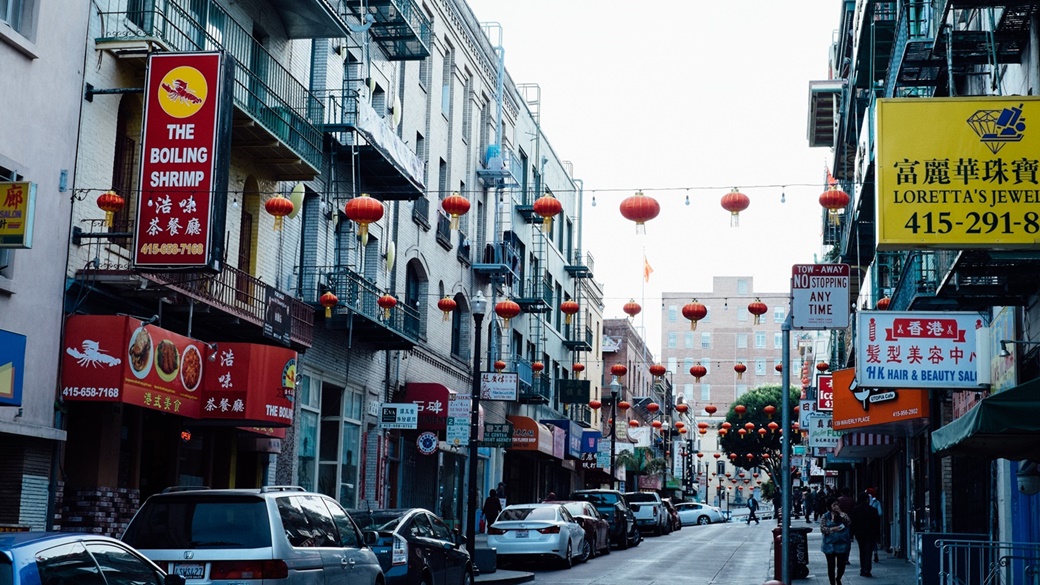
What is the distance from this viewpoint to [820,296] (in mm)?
17203

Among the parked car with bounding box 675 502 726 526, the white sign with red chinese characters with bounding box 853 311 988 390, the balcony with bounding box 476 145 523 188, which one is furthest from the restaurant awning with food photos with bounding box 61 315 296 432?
the parked car with bounding box 675 502 726 526

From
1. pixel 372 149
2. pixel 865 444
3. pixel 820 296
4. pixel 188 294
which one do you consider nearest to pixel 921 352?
pixel 820 296

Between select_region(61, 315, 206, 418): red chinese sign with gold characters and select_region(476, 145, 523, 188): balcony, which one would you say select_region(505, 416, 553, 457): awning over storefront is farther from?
select_region(61, 315, 206, 418): red chinese sign with gold characters

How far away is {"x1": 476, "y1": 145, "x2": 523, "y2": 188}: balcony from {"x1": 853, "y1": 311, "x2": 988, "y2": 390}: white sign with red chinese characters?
23.4 m

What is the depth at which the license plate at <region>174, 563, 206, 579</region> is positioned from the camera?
11727 mm

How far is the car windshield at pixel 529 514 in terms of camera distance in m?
28.0

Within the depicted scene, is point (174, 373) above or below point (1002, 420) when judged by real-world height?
above

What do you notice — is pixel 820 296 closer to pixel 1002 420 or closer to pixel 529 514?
pixel 1002 420

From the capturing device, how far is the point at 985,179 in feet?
45.9

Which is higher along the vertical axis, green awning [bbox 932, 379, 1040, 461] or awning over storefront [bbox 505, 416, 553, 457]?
awning over storefront [bbox 505, 416, 553, 457]

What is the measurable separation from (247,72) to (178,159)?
3638mm

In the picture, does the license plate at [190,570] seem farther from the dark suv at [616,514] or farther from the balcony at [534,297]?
the balcony at [534,297]

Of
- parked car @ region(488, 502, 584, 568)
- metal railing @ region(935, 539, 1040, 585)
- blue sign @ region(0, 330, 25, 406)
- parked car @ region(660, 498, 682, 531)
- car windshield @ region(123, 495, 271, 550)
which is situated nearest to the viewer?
car windshield @ region(123, 495, 271, 550)

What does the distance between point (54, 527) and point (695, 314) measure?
12.3 meters
